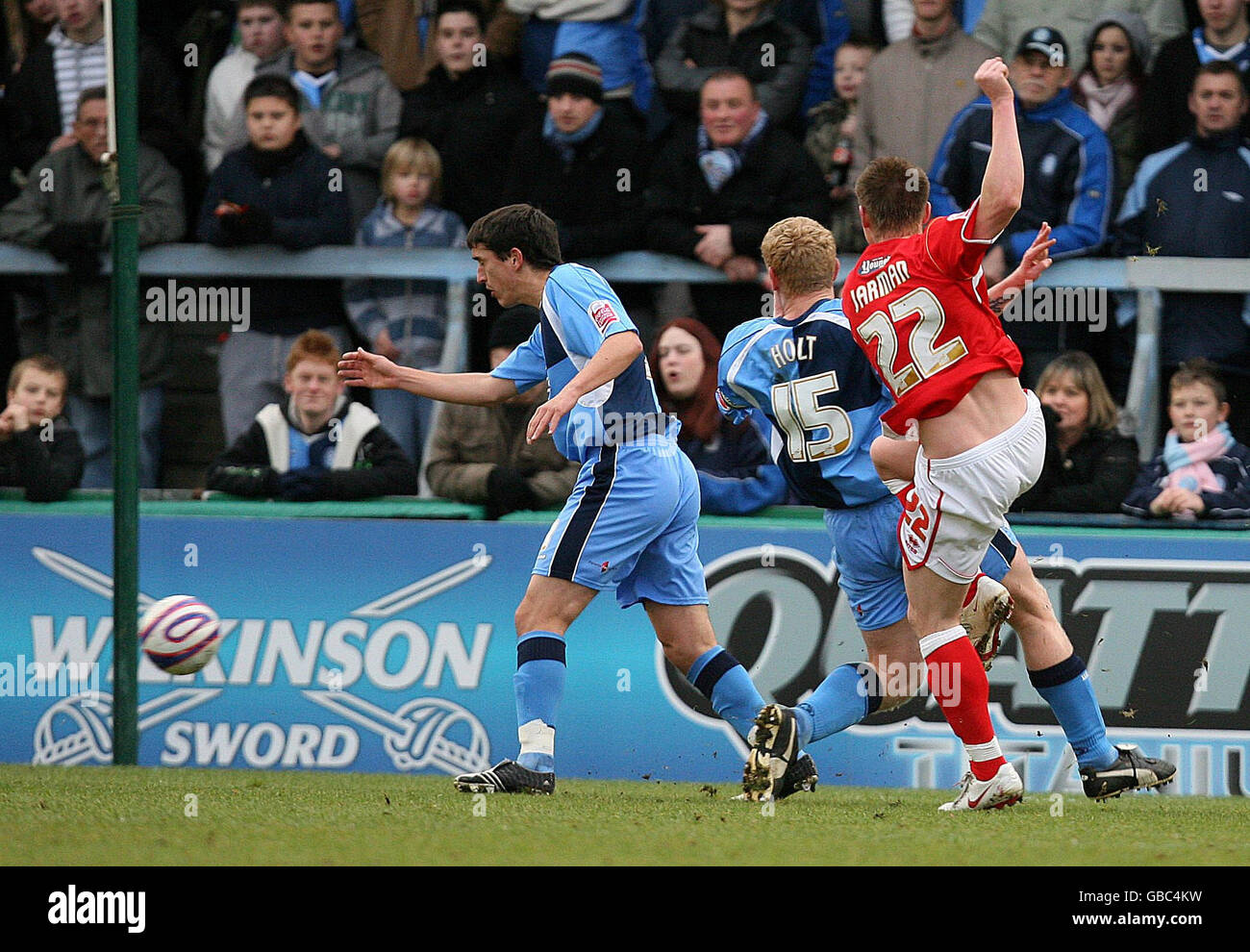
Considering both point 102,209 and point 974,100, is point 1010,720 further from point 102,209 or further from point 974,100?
point 102,209

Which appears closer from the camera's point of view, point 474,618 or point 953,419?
point 953,419

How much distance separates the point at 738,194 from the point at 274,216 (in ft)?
7.68

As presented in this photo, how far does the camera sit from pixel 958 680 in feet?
17.2

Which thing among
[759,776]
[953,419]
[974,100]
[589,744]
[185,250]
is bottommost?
[589,744]

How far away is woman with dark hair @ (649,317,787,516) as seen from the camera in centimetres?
802

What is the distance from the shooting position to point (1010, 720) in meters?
7.72

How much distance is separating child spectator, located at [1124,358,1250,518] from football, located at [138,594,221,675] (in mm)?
4152

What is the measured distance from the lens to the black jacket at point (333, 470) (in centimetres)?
827

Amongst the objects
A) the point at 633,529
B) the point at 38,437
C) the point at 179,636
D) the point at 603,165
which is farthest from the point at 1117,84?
the point at 38,437

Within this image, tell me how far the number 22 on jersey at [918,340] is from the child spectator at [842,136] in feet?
9.71

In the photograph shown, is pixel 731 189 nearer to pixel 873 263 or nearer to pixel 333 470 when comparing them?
pixel 333 470

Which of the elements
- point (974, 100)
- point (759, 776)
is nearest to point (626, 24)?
point (974, 100)

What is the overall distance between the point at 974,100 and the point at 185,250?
399cm
